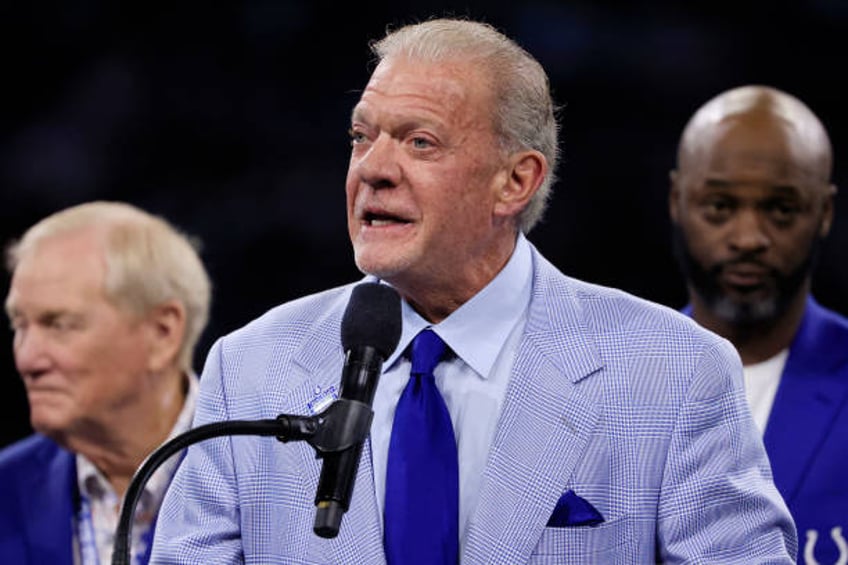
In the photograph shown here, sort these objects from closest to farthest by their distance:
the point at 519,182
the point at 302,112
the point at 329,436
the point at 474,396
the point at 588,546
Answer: the point at 329,436 < the point at 588,546 < the point at 474,396 < the point at 519,182 < the point at 302,112

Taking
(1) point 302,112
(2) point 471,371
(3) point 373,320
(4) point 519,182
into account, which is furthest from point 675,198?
(1) point 302,112

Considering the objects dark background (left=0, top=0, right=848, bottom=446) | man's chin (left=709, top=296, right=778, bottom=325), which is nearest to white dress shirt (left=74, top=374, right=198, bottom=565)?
man's chin (left=709, top=296, right=778, bottom=325)

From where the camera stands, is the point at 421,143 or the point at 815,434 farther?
the point at 815,434

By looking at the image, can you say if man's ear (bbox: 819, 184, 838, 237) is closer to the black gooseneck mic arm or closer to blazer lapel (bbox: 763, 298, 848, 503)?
blazer lapel (bbox: 763, 298, 848, 503)

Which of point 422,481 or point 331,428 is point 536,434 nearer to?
point 422,481

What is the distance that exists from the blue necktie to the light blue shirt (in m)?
0.03

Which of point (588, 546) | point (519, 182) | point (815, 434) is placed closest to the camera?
point (588, 546)

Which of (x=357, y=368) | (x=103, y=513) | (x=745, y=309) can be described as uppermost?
(x=357, y=368)

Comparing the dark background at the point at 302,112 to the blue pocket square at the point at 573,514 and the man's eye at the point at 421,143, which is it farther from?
the blue pocket square at the point at 573,514

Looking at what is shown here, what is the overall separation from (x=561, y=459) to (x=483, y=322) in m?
0.22

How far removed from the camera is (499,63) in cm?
190

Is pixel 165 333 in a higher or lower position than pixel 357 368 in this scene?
lower

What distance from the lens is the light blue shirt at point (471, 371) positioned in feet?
5.94

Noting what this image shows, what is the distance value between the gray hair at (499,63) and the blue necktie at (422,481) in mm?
320
